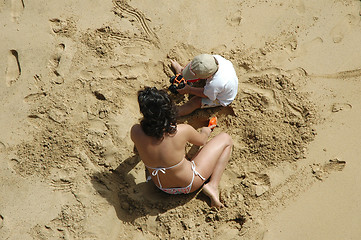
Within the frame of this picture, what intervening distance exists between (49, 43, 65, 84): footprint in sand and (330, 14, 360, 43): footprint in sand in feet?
11.6

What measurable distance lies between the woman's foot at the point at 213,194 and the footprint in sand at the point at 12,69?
2673 millimetres

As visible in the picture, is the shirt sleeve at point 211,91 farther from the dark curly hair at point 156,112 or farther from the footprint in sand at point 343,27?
the footprint in sand at point 343,27

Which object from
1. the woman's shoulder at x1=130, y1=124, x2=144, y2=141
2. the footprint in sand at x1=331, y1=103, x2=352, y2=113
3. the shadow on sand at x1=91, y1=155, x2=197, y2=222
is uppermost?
the footprint in sand at x1=331, y1=103, x2=352, y2=113

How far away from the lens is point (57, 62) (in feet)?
12.1

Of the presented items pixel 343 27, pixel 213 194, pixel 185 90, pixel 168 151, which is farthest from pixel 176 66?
pixel 343 27

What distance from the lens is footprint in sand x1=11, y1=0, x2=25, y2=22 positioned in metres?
3.84

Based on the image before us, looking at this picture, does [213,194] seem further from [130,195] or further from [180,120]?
[180,120]

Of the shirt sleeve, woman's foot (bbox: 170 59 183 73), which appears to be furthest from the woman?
woman's foot (bbox: 170 59 183 73)

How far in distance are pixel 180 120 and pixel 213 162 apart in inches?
31.5

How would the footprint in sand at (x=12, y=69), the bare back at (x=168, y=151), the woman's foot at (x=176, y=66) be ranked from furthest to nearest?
1. the woman's foot at (x=176, y=66)
2. the footprint in sand at (x=12, y=69)
3. the bare back at (x=168, y=151)

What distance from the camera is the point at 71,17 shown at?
388 centimetres

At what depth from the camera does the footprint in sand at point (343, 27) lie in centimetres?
380

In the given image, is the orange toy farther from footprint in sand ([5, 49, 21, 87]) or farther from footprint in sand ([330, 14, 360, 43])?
footprint in sand ([5, 49, 21, 87])

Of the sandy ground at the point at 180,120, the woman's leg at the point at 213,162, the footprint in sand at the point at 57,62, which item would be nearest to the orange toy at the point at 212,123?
the sandy ground at the point at 180,120
